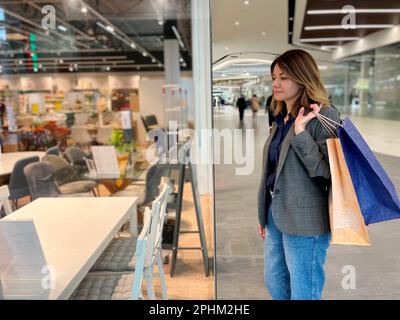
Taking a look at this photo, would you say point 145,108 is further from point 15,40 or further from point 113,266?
point 113,266

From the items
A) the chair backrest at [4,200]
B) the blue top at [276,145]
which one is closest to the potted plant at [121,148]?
the chair backrest at [4,200]

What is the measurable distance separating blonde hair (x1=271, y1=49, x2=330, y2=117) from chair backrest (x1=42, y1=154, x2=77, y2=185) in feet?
10.3

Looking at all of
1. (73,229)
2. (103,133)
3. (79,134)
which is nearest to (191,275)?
(73,229)

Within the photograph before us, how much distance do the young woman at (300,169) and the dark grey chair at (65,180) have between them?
294 cm

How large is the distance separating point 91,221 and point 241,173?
3.04ft

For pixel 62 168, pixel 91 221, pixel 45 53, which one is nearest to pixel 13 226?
pixel 91 221

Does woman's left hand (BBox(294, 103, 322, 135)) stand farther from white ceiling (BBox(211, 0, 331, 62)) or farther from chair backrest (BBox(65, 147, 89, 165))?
chair backrest (BBox(65, 147, 89, 165))

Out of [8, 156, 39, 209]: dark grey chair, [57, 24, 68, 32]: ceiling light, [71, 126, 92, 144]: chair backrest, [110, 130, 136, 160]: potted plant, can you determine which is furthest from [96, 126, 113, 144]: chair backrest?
[8, 156, 39, 209]: dark grey chair

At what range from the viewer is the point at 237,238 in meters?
2.66

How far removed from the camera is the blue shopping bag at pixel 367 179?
1183 millimetres

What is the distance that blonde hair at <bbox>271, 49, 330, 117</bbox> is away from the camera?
1.28m

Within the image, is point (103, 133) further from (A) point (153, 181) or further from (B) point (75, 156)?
(A) point (153, 181)

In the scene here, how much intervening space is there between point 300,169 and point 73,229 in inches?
50.7

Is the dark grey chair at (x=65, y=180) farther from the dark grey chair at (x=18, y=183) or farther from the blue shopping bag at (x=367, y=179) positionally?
the blue shopping bag at (x=367, y=179)
